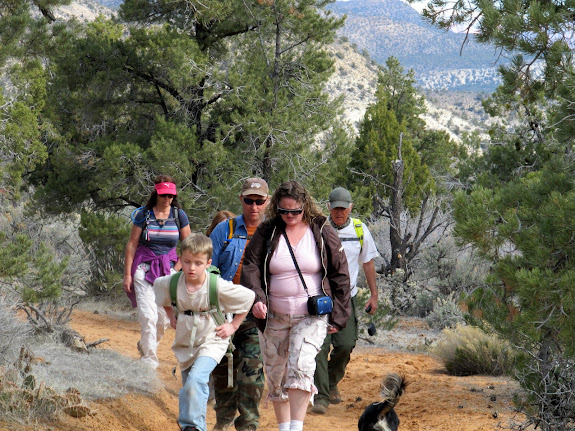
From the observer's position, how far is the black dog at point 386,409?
4648 mm

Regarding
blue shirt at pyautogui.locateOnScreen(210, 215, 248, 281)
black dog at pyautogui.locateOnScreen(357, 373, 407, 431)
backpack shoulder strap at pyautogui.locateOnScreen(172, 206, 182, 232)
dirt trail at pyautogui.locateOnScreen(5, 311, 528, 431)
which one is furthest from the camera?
backpack shoulder strap at pyautogui.locateOnScreen(172, 206, 182, 232)

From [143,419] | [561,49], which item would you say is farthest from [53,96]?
[561,49]

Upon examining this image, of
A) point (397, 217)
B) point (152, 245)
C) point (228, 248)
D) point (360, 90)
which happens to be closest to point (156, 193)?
point (152, 245)

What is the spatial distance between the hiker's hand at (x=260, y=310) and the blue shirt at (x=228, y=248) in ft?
3.26

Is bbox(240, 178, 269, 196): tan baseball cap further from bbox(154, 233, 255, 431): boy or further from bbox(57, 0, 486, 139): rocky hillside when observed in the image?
bbox(57, 0, 486, 139): rocky hillside

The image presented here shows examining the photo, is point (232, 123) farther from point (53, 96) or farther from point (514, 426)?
point (514, 426)

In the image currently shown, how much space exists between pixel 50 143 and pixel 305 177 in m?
6.53

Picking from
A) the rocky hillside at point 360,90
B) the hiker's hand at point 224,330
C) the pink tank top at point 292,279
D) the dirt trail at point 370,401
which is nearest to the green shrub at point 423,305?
the dirt trail at point 370,401

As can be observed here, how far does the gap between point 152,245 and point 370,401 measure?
2.73m

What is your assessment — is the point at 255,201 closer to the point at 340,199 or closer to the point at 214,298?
the point at 340,199

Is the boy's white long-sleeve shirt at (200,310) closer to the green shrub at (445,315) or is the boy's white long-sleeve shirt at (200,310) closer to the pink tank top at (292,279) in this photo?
the pink tank top at (292,279)

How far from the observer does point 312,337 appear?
16.7ft

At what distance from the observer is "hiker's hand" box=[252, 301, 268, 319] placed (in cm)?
498

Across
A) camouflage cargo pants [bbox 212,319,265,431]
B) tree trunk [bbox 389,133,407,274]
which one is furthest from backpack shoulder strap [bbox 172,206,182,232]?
tree trunk [bbox 389,133,407,274]
